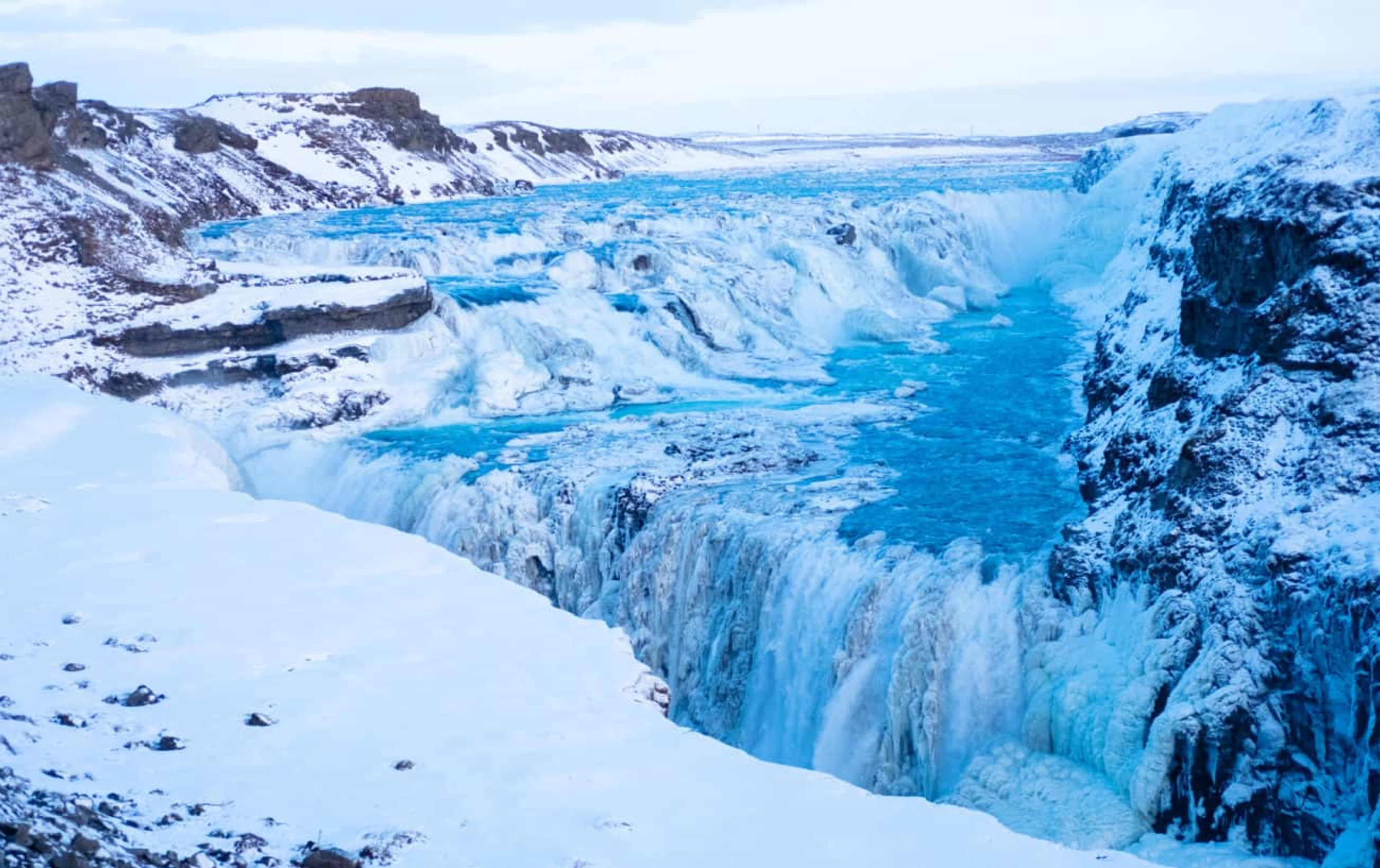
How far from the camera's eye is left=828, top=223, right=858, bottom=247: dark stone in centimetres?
3244

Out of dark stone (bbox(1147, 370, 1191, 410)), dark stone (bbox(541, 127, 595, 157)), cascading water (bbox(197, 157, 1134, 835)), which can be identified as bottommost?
cascading water (bbox(197, 157, 1134, 835))

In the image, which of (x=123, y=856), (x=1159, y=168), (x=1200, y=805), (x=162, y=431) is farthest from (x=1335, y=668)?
(x=1159, y=168)

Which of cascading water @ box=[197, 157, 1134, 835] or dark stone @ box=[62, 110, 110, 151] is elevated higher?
dark stone @ box=[62, 110, 110, 151]

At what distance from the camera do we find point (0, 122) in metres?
27.7

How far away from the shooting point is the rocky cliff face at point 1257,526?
8.60m

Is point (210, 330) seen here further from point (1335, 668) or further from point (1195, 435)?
point (1335, 668)

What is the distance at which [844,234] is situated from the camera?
3266cm

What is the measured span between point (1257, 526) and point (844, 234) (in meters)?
23.2

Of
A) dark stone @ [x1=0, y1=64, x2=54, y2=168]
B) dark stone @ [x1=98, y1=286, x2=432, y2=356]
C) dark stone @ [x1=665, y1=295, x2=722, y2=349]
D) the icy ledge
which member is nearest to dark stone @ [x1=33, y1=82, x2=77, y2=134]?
dark stone @ [x1=0, y1=64, x2=54, y2=168]

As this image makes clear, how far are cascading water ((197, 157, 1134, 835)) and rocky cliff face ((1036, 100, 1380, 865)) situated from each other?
3.77ft

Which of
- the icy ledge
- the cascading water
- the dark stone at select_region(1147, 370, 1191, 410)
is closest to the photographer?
the icy ledge

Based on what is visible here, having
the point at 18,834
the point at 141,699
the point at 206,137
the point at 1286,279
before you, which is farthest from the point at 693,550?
the point at 206,137

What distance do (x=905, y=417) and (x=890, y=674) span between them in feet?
27.1

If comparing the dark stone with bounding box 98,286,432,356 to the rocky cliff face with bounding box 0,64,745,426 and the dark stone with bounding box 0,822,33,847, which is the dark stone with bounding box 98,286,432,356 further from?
the dark stone with bounding box 0,822,33,847
